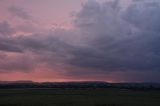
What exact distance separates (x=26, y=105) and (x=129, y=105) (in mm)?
18803

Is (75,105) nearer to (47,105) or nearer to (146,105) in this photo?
(47,105)

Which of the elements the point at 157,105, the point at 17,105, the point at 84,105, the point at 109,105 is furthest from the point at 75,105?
the point at 157,105

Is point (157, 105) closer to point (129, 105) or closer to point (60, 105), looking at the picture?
point (129, 105)

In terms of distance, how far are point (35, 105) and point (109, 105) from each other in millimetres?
13490

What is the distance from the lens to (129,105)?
63.2m

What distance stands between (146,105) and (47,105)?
59.5ft

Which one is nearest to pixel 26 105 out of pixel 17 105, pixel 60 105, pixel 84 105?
pixel 17 105

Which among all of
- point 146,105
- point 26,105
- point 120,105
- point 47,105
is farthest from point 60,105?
point 146,105

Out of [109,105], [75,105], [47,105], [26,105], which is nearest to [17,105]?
[26,105]

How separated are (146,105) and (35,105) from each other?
20.3 meters

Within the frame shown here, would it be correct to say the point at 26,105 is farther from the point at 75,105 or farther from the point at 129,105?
the point at 129,105

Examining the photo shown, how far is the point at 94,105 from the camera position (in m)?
63.0

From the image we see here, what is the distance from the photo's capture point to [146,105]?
6316 centimetres

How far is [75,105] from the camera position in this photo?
205ft
